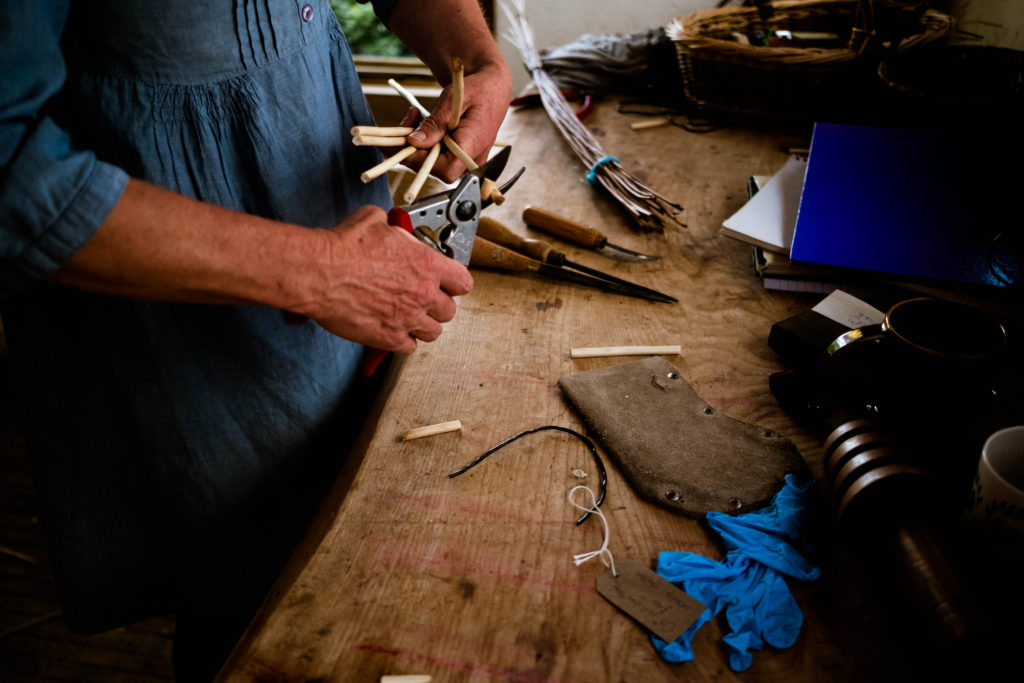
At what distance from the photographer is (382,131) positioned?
0.90 m

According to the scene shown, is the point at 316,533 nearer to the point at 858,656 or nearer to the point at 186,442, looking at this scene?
the point at 186,442

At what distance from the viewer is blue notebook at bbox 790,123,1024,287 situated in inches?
43.9

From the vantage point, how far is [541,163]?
164 centimetres

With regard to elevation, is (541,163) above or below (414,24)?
below

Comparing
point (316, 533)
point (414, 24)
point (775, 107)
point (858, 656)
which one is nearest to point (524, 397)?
point (316, 533)

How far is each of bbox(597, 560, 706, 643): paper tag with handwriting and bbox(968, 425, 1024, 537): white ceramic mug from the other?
0.29 meters

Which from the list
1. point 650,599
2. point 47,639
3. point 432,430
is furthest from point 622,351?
point 47,639

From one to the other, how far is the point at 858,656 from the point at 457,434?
51 cm

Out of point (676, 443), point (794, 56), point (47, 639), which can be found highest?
point (794, 56)

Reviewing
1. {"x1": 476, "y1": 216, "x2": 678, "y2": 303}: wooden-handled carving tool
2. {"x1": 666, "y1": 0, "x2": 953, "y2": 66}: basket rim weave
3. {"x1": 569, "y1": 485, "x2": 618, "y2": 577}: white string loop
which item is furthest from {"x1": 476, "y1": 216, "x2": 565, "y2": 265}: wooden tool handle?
{"x1": 666, "y1": 0, "x2": 953, "y2": 66}: basket rim weave

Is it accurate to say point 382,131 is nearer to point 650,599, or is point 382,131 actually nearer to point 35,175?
point 35,175

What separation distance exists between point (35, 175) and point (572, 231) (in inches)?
35.7

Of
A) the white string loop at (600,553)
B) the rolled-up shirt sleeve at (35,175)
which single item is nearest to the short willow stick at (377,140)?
the rolled-up shirt sleeve at (35,175)

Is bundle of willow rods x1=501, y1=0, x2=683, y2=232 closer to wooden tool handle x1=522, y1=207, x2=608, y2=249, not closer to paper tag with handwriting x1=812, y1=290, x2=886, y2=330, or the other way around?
wooden tool handle x1=522, y1=207, x2=608, y2=249
